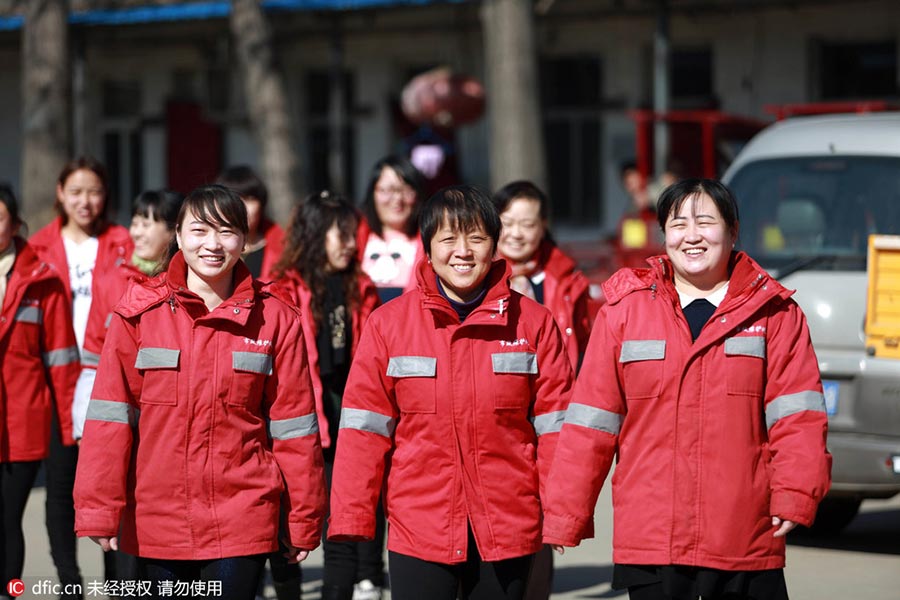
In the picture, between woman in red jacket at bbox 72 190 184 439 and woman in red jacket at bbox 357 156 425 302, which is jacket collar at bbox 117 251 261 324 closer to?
woman in red jacket at bbox 72 190 184 439

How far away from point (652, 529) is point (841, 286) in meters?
3.74

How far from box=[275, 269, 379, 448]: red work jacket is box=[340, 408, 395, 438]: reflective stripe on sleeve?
5.18ft

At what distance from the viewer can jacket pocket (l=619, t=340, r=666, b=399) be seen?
4.21 meters

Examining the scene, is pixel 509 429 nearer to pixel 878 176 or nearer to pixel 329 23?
pixel 878 176

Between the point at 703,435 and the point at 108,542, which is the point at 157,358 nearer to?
the point at 108,542

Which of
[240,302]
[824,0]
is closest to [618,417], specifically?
[240,302]

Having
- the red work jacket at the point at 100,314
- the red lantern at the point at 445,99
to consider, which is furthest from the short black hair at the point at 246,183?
the red lantern at the point at 445,99

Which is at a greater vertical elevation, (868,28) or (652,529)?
(868,28)

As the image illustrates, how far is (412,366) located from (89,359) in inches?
84.6

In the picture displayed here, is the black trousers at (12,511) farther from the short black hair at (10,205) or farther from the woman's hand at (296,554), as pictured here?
the woman's hand at (296,554)

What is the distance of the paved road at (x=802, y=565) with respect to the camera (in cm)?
689

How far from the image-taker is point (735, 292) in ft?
13.9

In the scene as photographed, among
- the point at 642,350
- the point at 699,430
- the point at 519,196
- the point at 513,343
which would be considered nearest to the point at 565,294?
the point at 519,196

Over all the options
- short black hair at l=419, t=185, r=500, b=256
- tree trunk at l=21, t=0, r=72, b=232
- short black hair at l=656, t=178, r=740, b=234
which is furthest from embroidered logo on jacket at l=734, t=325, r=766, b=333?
tree trunk at l=21, t=0, r=72, b=232
